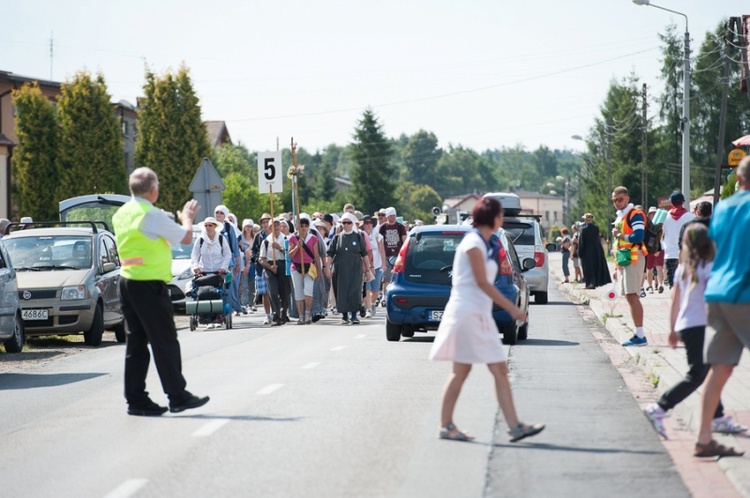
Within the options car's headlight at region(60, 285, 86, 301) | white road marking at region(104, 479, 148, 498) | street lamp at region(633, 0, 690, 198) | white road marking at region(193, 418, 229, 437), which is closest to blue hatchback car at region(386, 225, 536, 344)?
car's headlight at region(60, 285, 86, 301)

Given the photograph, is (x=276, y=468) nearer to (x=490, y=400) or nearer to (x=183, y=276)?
(x=490, y=400)

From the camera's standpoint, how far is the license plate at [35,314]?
59.2 ft

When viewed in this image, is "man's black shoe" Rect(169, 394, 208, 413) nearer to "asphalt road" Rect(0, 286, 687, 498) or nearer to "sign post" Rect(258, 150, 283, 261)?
"asphalt road" Rect(0, 286, 687, 498)

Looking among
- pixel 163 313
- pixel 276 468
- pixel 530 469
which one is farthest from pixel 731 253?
pixel 163 313

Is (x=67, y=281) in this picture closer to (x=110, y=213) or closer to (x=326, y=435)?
(x=326, y=435)

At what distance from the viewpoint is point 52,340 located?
20.2 metres

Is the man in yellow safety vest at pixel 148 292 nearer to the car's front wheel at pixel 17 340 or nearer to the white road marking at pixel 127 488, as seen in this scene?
the white road marking at pixel 127 488

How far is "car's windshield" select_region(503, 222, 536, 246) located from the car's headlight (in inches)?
499

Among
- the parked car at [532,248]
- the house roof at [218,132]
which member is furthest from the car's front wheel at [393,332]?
the house roof at [218,132]

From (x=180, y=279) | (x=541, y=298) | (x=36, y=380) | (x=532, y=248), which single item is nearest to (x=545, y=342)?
(x=36, y=380)

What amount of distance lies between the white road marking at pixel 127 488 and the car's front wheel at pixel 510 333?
32.4ft

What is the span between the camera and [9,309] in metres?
16.3

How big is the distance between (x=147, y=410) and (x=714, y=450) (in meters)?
4.54

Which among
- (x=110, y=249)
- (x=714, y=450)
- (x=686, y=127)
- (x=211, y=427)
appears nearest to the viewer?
(x=714, y=450)
